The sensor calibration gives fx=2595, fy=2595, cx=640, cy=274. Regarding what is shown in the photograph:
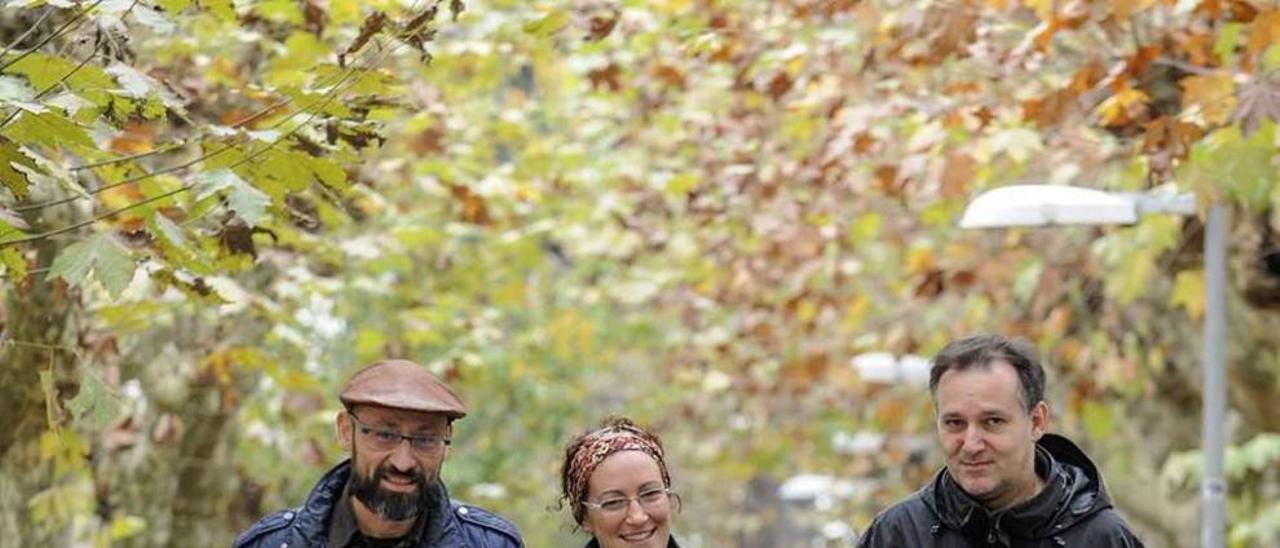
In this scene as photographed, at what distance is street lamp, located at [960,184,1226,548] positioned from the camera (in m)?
11.6

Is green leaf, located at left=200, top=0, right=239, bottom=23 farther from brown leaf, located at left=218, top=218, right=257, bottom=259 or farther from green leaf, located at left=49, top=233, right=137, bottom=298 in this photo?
green leaf, located at left=49, top=233, right=137, bottom=298

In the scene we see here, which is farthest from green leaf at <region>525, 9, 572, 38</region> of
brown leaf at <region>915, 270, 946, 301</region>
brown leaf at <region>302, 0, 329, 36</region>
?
brown leaf at <region>915, 270, 946, 301</region>

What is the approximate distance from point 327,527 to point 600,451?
2.84 feet

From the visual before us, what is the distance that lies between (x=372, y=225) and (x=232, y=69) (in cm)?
471

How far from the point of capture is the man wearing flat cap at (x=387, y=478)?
7.05 metres

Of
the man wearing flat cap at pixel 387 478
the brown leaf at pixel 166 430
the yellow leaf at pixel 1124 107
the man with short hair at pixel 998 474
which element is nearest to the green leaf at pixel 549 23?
the yellow leaf at pixel 1124 107

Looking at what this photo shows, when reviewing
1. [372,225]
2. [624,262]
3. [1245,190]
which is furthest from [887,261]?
[1245,190]

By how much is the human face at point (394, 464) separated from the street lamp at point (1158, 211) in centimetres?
499

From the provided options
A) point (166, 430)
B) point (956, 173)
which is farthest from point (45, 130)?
point (166, 430)

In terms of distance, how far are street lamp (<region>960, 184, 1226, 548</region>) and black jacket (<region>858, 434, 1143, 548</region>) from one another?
4.50 metres

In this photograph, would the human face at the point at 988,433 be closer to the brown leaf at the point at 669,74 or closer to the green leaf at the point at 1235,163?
the green leaf at the point at 1235,163

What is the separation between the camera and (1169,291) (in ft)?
59.6

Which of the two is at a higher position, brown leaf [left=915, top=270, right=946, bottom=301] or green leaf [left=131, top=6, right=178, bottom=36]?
green leaf [left=131, top=6, right=178, bottom=36]

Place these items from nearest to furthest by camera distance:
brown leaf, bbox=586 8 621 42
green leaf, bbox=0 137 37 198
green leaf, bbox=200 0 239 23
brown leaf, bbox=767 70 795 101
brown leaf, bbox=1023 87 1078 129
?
green leaf, bbox=0 137 37 198 < green leaf, bbox=200 0 239 23 < brown leaf, bbox=586 8 621 42 < brown leaf, bbox=1023 87 1078 129 < brown leaf, bbox=767 70 795 101
